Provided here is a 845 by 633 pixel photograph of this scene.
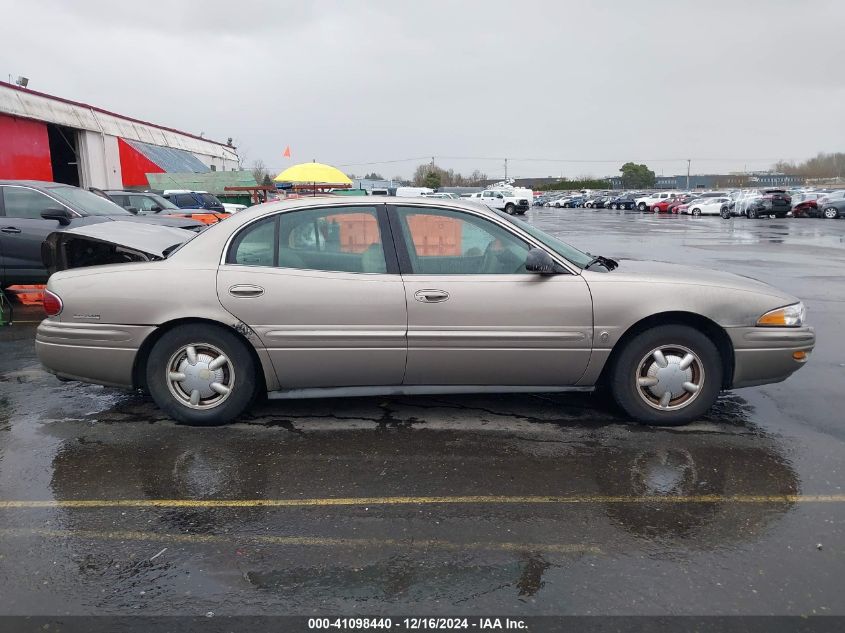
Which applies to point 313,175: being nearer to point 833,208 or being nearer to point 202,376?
point 202,376

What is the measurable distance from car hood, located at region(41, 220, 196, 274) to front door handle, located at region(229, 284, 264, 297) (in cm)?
116

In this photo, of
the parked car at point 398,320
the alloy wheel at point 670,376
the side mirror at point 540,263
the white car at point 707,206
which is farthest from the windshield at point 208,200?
the white car at point 707,206

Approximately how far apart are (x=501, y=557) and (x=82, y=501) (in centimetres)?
223

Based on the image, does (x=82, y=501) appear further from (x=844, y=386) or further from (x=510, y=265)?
(x=844, y=386)

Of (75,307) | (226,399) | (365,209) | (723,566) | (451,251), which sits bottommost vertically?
(723,566)

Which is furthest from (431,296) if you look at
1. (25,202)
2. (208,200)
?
(208,200)

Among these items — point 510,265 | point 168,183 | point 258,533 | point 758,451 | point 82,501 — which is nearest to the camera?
point 258,533

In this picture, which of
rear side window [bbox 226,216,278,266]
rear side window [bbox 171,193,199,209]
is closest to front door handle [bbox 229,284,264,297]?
rear side window [bbox 226,216,278,266]

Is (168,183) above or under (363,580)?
above

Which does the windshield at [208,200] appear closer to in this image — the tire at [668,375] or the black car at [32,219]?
the black car at [32,219]

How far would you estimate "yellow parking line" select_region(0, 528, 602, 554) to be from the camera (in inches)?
120

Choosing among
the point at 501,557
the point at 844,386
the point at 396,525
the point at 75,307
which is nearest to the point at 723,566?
the point at 501,557

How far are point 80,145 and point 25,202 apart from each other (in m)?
23.3

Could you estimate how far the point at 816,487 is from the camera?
364cm
